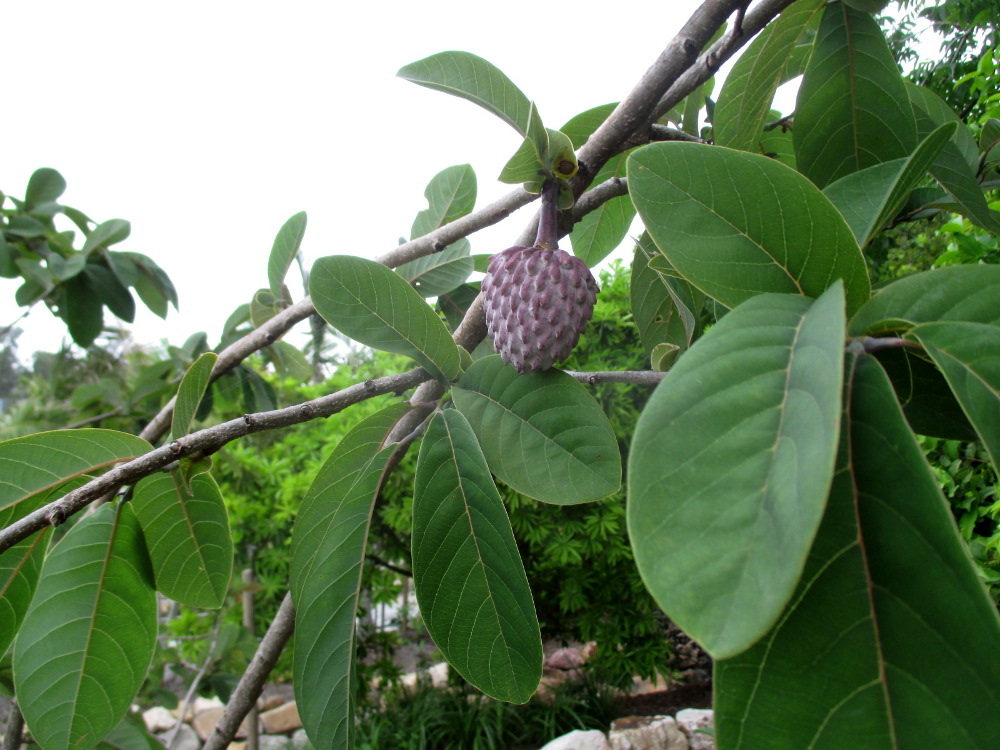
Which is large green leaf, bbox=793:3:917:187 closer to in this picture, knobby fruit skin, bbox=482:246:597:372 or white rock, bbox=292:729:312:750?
knobby fruit skin, bbox=482:246:597:372

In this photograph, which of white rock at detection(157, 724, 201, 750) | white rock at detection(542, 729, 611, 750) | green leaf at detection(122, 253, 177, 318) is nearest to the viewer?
green leaf at detection(122, 253, 177, 318)

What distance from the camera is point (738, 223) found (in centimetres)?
35

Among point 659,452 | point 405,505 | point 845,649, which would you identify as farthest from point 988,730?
point 405,505

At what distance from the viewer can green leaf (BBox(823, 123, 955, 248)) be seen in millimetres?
349

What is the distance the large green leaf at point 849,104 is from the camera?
0.55m

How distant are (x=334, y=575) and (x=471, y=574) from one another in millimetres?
142

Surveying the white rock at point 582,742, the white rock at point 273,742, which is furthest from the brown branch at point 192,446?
the white rock at point 273,742

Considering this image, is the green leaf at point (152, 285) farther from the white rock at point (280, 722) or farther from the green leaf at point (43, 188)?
the white rock at point (280, 722)

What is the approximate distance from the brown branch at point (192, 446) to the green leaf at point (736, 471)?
0.28m

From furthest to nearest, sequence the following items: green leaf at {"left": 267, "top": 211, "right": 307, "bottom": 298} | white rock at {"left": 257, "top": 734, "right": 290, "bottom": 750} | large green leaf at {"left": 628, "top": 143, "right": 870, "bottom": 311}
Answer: white rock at {"left": 257, "top": 734, "right": 290, "bottom": 750}, green leaf at {"left": 267, "top": 211, "right": 307, "bottom": 298}, large green leaf at {"left": 628, "top": 143, "right": 870, "bottom": 311}

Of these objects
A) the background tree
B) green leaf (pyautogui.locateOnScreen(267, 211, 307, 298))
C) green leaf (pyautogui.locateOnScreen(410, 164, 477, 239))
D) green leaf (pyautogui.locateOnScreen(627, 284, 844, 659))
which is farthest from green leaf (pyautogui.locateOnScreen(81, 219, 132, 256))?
green leaf (pyautogui.locateOnScreen(627, 284, 844, 659))

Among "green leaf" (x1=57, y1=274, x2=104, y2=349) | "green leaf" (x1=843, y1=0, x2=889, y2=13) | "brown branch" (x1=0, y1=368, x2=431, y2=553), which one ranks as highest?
"green leaf" (x1=57, y1=274, x2=104, y2=349)

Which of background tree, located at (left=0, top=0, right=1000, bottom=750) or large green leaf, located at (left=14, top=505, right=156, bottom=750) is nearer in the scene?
background tree, located at (left=0, top=0, right=1000, bottom=750)

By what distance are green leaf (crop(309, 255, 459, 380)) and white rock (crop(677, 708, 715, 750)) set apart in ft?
10.7
